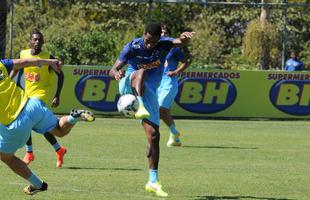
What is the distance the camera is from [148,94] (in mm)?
11000

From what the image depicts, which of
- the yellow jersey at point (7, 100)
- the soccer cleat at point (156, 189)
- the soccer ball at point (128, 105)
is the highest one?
the yellow jersey at point (7, 100)

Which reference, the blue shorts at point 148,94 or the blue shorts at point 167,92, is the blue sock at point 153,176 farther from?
the blue shorts at point 167,92

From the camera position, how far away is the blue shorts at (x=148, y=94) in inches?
427

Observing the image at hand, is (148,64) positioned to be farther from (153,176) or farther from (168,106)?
(168,106)

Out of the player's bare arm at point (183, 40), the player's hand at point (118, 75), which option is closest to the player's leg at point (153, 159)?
the player's hand at point (118, 75)

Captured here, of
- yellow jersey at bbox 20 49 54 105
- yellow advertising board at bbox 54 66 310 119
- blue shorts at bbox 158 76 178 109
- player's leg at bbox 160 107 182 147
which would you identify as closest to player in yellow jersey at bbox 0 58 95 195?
yellow jersey at bbox 20 49 54 105

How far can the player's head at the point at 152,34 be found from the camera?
10641mm

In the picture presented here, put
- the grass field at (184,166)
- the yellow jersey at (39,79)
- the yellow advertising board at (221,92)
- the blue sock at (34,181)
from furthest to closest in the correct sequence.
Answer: the yellow advertising board at (221,92) → the yellow jersey at (39,79) → the grass field at (184,166) → the blue sock at (34,181)

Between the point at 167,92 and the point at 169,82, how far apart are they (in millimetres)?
317

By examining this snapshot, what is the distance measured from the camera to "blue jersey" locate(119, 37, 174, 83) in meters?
11.0

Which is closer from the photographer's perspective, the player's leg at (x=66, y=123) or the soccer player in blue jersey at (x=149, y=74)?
the soccer player in blue jersey at (x=149, y=74)

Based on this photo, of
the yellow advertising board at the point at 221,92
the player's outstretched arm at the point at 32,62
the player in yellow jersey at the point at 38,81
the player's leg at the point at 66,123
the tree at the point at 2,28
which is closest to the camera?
the player's outstretched arm at the point at 32,62

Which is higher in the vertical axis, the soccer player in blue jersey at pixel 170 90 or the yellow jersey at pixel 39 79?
the yellow jersey at pixel 39 79

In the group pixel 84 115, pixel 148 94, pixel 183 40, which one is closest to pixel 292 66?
pixel 183 40
